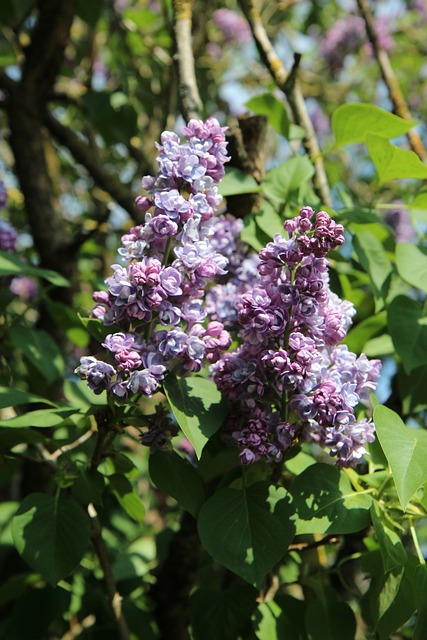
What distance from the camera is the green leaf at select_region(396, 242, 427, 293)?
108 cm

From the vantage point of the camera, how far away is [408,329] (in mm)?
1132

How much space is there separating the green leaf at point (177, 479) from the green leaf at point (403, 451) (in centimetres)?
28

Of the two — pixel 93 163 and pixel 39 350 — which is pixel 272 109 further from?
pixel 93 163

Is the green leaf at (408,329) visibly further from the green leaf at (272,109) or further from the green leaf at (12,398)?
the green leaf at (12,398)

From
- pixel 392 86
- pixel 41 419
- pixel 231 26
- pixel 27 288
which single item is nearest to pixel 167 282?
pixel 41 419

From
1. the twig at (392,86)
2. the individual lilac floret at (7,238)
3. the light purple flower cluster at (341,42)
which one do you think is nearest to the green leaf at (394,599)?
the individual lilac floret at (7,238)

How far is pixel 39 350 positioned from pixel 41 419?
1.13ft

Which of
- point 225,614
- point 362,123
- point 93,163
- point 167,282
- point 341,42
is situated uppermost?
point 341,42

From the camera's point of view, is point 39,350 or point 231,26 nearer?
point 39,350

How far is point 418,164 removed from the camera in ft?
3.71

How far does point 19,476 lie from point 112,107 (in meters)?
1.28

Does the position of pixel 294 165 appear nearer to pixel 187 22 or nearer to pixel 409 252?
pixel 409 252

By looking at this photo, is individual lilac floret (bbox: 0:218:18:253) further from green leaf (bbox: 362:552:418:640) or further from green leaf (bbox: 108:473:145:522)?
green leaf (bbox: 362:552:418:640)

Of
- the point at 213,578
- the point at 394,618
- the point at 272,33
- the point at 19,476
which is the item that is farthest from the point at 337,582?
the point at 272,33
